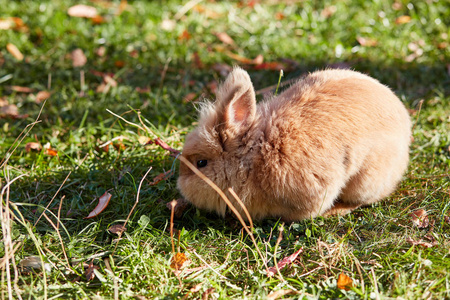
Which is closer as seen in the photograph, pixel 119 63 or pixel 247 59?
pixel 119 63

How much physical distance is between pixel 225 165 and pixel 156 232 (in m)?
0.61

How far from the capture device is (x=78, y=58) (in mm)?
4895

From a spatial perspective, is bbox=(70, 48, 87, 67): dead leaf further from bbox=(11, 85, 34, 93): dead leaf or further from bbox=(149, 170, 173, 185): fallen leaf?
bbox=(149, 170, 173, 185): fallen leaf

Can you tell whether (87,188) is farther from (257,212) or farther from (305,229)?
(305,229)

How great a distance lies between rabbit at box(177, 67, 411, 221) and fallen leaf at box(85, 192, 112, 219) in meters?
0.51

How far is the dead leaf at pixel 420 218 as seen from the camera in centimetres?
290

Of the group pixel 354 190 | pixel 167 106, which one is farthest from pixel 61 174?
pixel 354 190

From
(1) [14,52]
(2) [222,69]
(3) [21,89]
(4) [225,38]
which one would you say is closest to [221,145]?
(2) [222,69]

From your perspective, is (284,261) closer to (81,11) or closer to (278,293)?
(278,293)

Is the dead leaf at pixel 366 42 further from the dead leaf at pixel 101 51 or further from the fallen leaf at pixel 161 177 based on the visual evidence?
the fallen leaf at pixel 161 177

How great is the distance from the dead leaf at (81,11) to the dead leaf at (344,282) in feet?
15.0

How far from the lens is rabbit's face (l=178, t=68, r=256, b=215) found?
9.10 feet

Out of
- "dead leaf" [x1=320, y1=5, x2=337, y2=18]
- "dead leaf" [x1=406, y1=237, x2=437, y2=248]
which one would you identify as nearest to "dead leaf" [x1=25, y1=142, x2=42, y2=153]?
"dead leaf" [x1=406, y1=237, x2=437, y2=248]

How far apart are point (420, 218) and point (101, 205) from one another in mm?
2133
